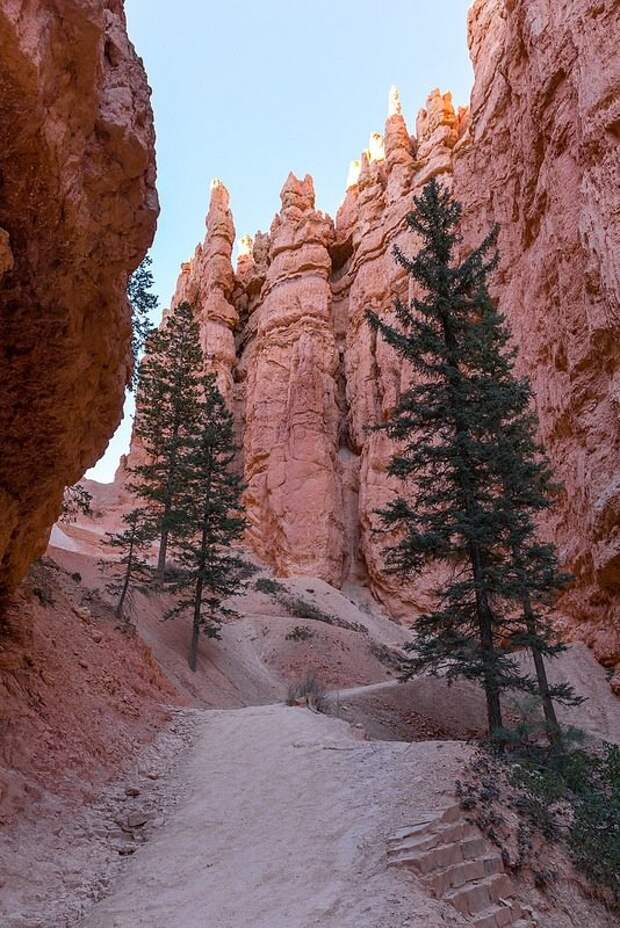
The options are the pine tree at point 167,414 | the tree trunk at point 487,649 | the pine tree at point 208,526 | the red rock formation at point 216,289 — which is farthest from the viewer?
the red rock formation at point 216,289

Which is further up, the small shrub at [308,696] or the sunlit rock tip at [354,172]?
the sunlit rock tip at [354,172]

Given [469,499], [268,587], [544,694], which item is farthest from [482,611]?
[268,587]

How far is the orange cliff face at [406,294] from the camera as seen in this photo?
18609 millimetres

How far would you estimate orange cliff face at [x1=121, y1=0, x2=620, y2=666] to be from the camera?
1861 centimetres

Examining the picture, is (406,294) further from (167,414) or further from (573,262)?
(167,414)

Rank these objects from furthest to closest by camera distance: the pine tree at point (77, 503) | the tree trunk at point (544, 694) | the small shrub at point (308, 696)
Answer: the pine tree at point (77, 503)
the small shrub at point (308, 696)
the tree trunk at point (544, 694)

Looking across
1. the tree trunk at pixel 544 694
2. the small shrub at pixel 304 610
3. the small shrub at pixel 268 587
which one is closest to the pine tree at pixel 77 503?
the tree trunk at pixel 544 694

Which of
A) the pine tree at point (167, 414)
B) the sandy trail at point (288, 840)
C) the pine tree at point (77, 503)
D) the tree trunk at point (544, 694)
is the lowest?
the sandy trail at point (288, 840)

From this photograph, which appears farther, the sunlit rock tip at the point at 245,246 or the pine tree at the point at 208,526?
the sunlit rock tip at the point at 245,246

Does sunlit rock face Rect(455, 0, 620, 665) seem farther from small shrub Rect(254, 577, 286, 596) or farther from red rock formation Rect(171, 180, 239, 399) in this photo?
red rock formation Rect(171, 180, 239, 399)

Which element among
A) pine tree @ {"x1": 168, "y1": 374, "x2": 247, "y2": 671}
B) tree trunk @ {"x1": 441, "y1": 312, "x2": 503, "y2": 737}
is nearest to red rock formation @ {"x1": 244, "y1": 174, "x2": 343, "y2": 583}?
pine tree @ {"x1": 168, "y1": 374, "x2": 247, "y2": 671}

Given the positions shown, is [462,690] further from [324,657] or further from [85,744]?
[85,744]

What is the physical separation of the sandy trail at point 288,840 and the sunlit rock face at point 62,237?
13.7 feet

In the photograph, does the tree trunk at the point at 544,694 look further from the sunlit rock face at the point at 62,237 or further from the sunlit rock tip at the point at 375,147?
the sunlit rock tip at the point at 375,147
